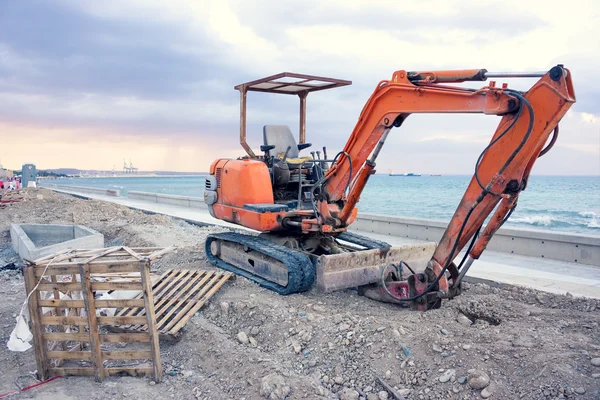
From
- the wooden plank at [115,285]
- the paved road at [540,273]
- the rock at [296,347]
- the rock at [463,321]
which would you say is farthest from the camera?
the paved road at [540,273]

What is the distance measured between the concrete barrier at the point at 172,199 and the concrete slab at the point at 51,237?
8.46m

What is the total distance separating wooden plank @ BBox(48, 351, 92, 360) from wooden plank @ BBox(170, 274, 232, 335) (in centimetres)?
98

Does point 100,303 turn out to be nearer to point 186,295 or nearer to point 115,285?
point 115,285

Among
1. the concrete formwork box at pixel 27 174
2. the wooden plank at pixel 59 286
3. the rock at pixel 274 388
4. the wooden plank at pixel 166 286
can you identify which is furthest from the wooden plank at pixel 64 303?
the concrete formwork box at pixel 27 174

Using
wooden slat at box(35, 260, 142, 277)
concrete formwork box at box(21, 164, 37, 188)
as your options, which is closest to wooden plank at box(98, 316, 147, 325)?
wooden slat at box(35, 260, 142, 277)

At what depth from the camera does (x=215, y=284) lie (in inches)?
269

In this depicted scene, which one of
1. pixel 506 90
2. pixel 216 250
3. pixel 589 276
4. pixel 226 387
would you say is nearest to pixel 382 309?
pixel 226 387

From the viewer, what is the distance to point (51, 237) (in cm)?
1262

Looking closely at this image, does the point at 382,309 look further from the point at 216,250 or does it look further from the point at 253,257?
the point at 216,250

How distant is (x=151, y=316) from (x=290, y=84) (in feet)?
15.0

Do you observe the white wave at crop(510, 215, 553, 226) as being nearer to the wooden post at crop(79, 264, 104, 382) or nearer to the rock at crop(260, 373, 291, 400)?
the rock at crop(260, 373, 291, 400)

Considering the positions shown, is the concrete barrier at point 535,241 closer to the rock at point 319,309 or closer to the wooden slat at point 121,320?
the rock at point 319,309

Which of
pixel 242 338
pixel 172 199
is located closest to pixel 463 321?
pixel 242 338

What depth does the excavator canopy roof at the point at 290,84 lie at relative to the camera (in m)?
7.26
